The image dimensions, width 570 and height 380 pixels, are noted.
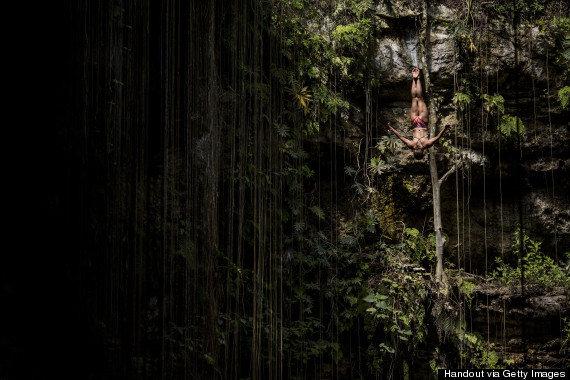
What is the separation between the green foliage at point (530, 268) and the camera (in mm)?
5207

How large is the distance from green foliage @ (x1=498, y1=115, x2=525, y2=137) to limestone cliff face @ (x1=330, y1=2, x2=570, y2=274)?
0.20 feet

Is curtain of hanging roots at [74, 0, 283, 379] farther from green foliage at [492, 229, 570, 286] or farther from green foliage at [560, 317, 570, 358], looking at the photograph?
green foliage at [560, 317, 570, 358]

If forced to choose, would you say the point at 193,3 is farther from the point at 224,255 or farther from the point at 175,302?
the point at 175,302

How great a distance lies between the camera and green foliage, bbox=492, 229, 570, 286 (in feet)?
17.1

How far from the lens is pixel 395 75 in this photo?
5.48 meters

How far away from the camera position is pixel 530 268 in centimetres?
538

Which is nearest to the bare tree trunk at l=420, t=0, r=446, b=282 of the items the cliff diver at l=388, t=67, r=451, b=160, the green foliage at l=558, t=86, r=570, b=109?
the cliff diver at l=388, t=67, r=451, b=160

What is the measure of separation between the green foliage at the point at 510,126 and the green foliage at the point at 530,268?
1.14m

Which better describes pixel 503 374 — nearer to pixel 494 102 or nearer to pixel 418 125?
pixel 418 125

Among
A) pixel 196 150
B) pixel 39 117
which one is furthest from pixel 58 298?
pixel 196 150

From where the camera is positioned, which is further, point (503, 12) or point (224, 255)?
point (503, 12)

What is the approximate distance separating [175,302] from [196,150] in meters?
1.30

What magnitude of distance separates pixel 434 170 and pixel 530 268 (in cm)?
162

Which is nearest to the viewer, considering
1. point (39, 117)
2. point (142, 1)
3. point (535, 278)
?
point (39, 117)
